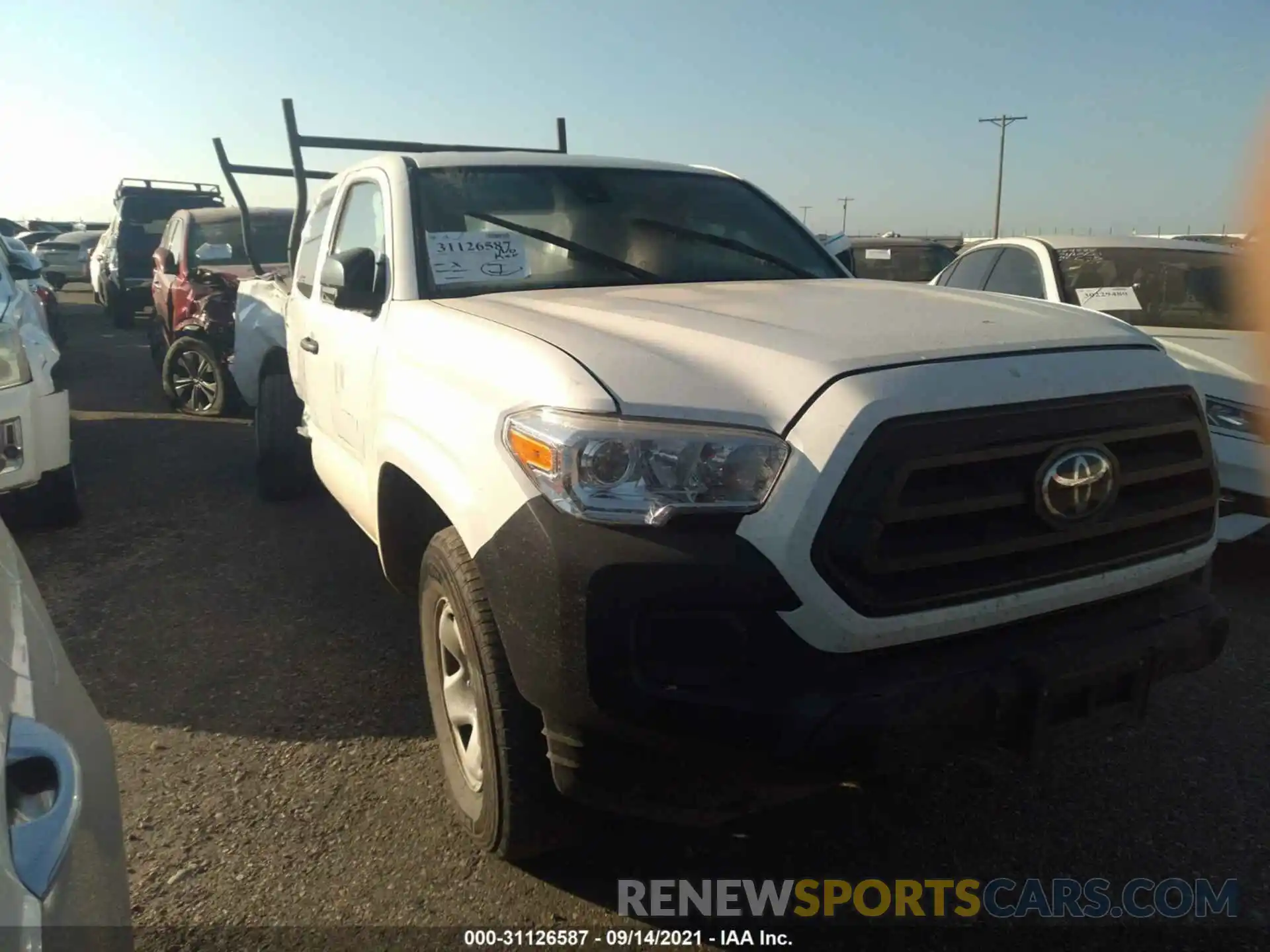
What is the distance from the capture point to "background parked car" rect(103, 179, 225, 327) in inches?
551

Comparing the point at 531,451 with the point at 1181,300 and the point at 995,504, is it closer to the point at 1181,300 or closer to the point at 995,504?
the point at 995,504

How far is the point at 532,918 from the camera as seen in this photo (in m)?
2.39

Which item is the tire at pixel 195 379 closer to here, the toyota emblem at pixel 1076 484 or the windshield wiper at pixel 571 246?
the windshield wiper at pixel 571 246

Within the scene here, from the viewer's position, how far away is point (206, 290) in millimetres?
8281

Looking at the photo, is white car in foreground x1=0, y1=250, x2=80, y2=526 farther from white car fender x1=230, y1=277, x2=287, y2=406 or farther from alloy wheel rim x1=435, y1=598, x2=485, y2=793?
alloy wheel rim x1=435, y1=598, x2=485, y2=793

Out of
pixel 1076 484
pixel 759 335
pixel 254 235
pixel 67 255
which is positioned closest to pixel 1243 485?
pixel 1076 484

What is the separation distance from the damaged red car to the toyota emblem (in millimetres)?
6533

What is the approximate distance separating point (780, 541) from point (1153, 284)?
4635 millimetres

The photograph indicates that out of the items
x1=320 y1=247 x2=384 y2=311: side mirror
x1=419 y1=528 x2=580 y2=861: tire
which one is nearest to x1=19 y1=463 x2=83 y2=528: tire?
x1=320 y1=247 x2=384 y2=311: side mirror

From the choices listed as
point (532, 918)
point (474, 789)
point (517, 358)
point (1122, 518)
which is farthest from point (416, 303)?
point (1122, 518)

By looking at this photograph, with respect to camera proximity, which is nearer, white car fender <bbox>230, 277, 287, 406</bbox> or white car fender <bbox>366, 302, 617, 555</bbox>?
white car fender <bbox>366, 302, 617, 555</bbox>

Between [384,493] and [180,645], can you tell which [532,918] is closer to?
[384,493]

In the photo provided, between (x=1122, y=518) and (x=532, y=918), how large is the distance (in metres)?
1.68

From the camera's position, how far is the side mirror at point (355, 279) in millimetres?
3176
